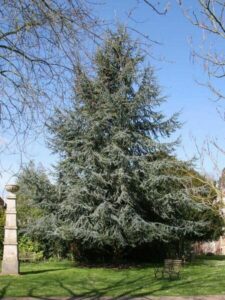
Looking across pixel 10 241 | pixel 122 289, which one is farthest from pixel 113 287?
pixel 10 241

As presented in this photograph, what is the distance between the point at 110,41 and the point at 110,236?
615 inches

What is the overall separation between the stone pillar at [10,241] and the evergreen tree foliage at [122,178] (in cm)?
361

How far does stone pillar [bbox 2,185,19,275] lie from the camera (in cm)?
1662

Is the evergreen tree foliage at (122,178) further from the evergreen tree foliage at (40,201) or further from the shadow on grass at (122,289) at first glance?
the shadow on grass at (122,289)

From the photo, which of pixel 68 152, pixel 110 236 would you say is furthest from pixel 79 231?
pixel 68 152

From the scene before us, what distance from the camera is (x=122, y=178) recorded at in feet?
65.9

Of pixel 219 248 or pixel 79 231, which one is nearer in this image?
pixel 79 231

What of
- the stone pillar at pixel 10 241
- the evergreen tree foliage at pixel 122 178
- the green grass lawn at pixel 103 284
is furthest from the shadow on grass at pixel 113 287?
the evergreen tree foliage at pixel 122 178

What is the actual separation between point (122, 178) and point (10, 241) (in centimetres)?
555

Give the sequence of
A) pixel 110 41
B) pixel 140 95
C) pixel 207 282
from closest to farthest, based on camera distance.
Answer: pixel 110 41 < pixel 207 282 < pixel 140 95

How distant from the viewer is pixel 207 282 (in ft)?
48.7

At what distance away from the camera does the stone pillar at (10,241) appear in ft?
54.5

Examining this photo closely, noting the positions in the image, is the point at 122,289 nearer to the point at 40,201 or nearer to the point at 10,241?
the point at 10,241

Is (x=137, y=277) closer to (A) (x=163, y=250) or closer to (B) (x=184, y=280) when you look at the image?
(B) (x=184, y=280)
